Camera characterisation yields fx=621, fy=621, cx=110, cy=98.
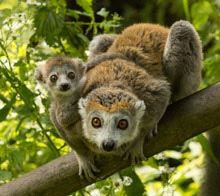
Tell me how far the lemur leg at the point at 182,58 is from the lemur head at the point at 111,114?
0.71m

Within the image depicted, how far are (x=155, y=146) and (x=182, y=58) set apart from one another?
0.86 metres

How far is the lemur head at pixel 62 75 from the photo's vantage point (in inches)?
175

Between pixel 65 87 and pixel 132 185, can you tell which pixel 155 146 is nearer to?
pixel 132 185

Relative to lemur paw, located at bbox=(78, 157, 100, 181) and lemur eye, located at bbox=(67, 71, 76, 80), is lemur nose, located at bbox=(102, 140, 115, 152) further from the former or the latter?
lemur eye, located at bbox=(67, 71, 76, 80)

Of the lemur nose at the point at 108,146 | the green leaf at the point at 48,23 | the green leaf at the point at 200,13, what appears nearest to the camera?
the lemur nose at the point at 108,146

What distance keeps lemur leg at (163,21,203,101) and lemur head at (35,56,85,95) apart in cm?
72

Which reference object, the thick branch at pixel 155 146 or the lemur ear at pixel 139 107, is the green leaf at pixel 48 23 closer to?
the thick branch at pixel 155 146

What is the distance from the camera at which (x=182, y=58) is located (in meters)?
4.93

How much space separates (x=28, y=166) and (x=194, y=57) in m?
2.60

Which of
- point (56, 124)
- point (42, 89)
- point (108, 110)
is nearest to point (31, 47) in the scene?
point (42, 89)

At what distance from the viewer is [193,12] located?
18.8ft

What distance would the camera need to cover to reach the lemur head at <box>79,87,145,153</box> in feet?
13.7

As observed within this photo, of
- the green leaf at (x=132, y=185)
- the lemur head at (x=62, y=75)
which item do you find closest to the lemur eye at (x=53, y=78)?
the lemur head at (x=62, y=75)

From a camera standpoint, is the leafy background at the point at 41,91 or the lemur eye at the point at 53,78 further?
the leafy background at the point at 41,91
